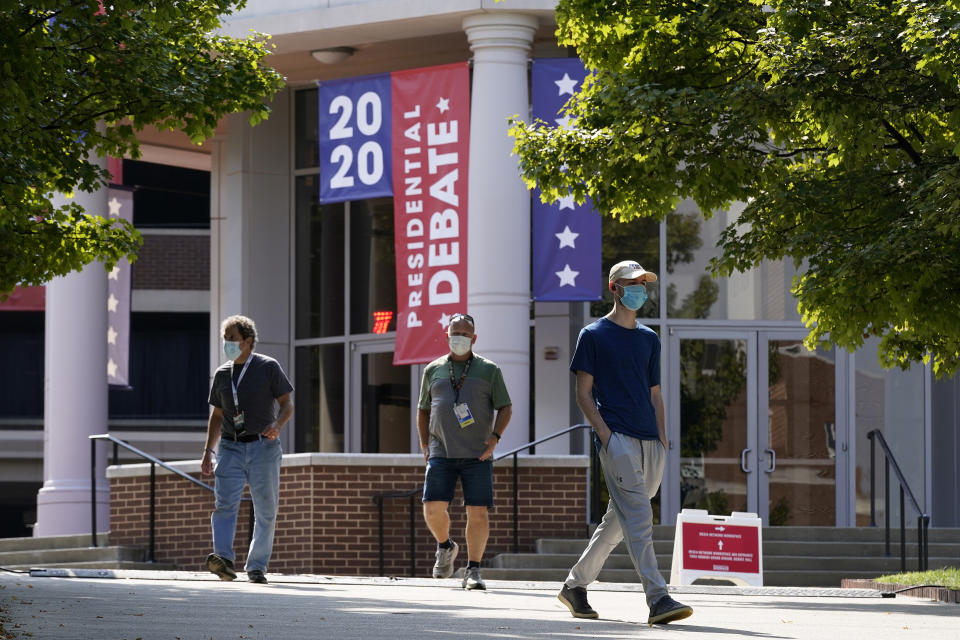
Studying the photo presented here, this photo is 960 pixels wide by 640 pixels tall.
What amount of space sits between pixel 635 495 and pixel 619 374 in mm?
619

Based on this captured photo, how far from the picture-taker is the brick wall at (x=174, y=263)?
1750 inches

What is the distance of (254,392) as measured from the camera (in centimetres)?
1191

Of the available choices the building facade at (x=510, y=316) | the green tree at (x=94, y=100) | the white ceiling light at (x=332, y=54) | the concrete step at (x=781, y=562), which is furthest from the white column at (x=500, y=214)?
the green tree at (x=94, y=100)

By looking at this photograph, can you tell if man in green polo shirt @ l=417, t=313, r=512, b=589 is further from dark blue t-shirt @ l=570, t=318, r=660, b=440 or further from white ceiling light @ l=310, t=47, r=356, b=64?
white ceiling light @ l=310, t=47, r=356, b=64

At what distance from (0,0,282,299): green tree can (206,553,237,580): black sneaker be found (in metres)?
2.76

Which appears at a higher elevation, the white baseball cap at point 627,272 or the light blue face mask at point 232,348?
the white baseball cap at point 627,272

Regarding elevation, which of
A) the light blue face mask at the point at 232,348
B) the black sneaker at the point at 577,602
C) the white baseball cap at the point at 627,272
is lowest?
the black sneaker at the point at 577,602

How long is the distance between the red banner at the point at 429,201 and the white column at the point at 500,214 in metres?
0.19

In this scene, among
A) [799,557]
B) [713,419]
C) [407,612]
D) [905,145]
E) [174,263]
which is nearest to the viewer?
[407,612]

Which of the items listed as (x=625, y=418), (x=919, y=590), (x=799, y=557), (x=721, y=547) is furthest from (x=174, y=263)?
(x=625, y=418)

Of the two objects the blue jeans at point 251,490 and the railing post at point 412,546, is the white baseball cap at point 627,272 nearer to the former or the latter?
the blue jeans at point 251,490

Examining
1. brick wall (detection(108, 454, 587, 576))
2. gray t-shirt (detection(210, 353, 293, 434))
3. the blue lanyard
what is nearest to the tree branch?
gray t-shirt (detection(210, 353, 293, 434))

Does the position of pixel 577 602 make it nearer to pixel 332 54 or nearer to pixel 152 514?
pixel 152 514

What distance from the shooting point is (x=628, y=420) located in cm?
856
